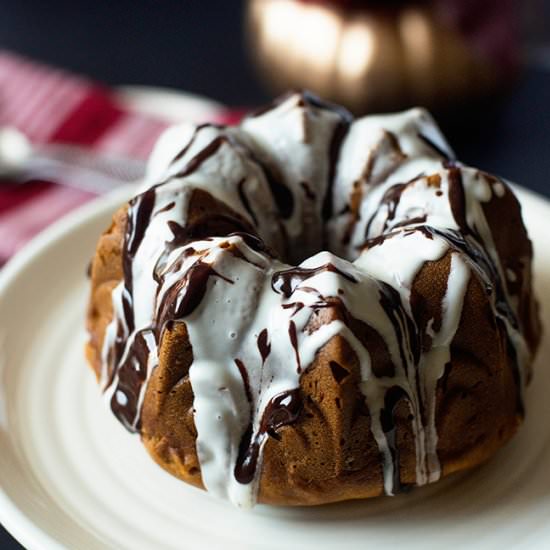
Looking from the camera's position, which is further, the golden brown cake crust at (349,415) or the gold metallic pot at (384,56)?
the gold metallic pot at (384,56)

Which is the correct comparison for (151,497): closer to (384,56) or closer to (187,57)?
(384,56)

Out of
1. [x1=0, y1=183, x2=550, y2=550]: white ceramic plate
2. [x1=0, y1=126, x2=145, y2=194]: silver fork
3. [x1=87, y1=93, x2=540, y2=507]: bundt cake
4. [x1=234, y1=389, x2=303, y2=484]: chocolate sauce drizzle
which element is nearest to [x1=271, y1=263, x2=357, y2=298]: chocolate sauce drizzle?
[x1=87, y1=93, x2=540, y2=507]: bundt cake

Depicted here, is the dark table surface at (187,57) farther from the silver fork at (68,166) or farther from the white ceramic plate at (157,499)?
the white ceramic plate at (157,499)

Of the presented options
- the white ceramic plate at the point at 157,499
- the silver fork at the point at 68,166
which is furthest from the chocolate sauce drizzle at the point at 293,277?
the silver fork at the point at 68,166

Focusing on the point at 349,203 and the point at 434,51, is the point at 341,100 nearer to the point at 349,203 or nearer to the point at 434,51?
A: the point at 434,51

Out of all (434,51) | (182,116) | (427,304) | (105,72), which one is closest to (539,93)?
(434,51)
